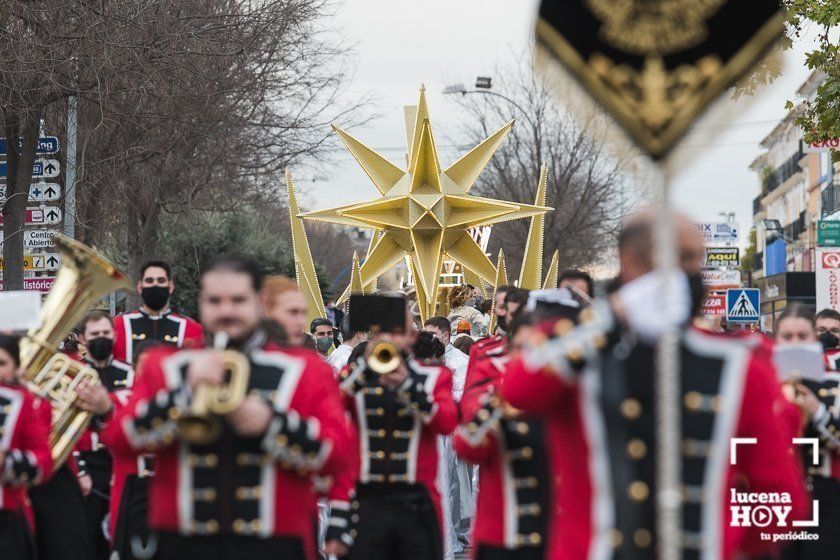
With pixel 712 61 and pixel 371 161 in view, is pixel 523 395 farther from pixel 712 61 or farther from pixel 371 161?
pixel 371 161

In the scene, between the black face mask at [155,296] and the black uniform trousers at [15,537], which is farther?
the black face mask at [155,296]

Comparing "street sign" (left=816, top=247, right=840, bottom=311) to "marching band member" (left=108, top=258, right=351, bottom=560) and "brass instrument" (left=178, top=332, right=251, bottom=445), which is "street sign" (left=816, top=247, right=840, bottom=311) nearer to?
"marching band member" (left=108, top=258, right=351, bottom=560)

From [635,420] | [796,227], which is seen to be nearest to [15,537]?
[635,420]

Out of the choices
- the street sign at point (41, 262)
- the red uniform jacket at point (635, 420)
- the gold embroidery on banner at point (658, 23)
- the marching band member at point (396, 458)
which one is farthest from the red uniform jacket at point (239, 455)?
the street sign at point (41, 262)

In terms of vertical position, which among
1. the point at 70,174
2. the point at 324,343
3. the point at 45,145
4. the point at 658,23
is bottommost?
the point at 324,343

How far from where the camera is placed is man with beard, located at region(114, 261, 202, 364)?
1083cm

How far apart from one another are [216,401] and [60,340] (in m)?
3.98

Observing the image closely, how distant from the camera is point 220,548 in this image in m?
5.50

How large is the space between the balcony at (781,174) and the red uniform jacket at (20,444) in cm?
9144

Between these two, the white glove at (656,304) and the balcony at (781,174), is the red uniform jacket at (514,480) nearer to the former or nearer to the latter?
the white glove at (656,304)

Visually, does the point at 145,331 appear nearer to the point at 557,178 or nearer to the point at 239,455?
the point at 239,455

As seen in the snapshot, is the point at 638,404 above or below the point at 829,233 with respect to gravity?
below

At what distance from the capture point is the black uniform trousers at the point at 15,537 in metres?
7.94

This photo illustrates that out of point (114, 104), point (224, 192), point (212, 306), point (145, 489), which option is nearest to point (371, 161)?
point (114, 104)
